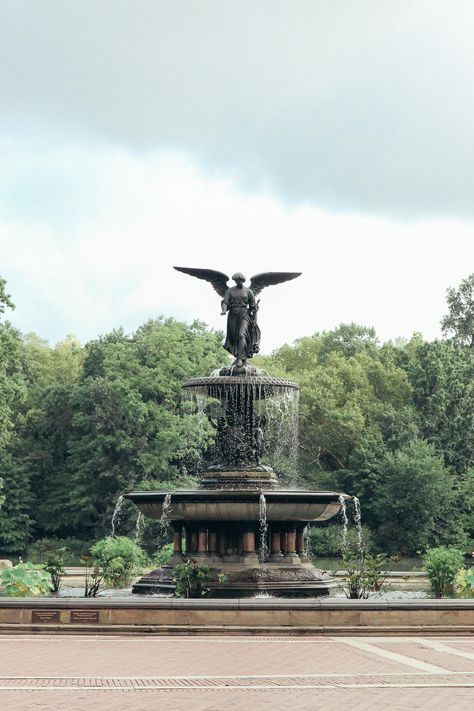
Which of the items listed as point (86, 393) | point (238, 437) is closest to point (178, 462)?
point (86, 393)

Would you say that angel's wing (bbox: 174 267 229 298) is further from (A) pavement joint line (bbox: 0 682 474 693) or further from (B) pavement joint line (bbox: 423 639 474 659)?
(A) pavement joint line (bbox: 0 682 474 693)

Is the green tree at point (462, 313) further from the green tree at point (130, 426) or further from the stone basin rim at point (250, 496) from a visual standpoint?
the stone basin rim at point (250, 496)

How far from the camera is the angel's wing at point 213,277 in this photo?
28.7 meters

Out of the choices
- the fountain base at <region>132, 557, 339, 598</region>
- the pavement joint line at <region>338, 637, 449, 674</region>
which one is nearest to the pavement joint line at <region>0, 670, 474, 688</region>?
the pavement joint line at <region>338, 637, 449, 674</region>

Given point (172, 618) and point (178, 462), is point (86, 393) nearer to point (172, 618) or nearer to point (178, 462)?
point (178, 462)

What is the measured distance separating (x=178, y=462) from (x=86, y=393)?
6123 mm

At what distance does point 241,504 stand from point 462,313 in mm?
65159

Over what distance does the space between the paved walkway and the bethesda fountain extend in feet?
20.0

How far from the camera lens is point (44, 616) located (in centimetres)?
2017

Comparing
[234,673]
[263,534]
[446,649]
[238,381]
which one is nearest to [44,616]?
[234,673]

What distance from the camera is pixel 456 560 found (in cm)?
2622

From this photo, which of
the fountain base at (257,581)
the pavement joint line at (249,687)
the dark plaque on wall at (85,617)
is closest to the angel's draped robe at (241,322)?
the fountain base at (257,581)

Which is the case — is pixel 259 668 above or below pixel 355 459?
below

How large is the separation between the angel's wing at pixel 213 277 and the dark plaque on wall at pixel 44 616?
415 inches
